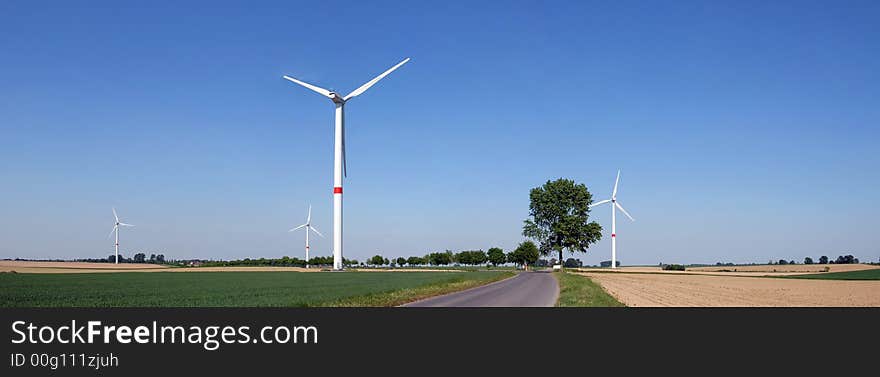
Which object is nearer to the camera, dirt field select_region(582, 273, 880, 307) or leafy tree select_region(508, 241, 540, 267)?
dirt field select_region(582, 273, 880, 307)

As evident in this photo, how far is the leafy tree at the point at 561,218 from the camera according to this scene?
126812 millimetres

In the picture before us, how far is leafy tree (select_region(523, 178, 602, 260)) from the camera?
126812mm

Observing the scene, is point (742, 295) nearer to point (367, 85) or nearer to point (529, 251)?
point (367, 85)

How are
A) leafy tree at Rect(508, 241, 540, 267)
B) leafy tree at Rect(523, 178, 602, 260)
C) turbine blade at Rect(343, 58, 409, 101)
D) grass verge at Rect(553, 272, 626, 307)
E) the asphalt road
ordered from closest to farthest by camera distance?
the asphalt road
grass verge at Rect(553, 272, 626, 307)
turbine blade at Rect(343, 58, 409, 101)
leafy tree at Rect(523, 178, 602, 260)
leafy tree at Rect(508, 241, 540, 267)

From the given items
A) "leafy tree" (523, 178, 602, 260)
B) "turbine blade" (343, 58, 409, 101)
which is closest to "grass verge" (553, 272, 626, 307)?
"turbine blade" (343, 58, 409, 101)

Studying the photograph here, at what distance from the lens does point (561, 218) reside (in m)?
130
